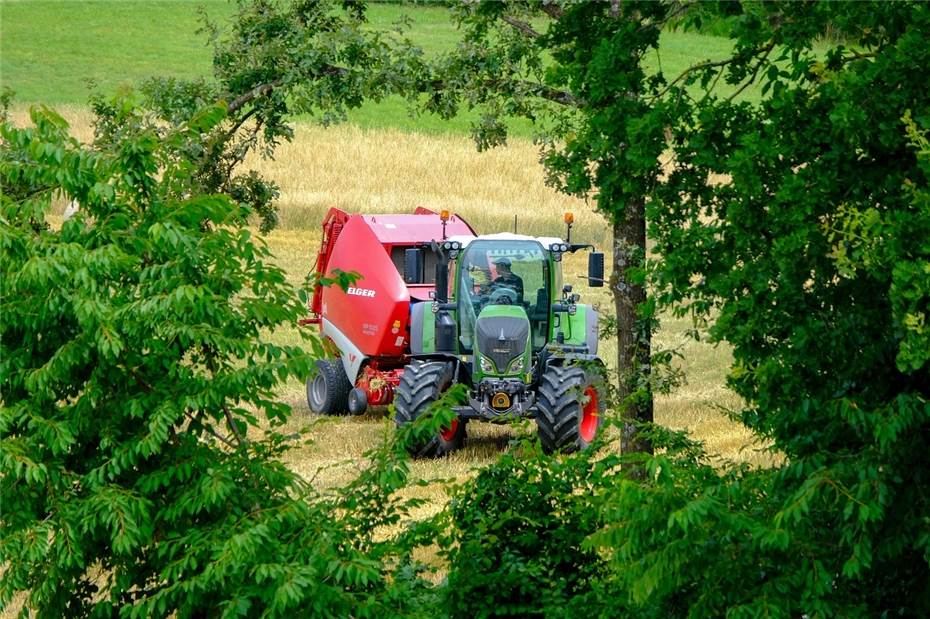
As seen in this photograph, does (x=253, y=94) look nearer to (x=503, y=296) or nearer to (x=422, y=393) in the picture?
(x=422, y=393)

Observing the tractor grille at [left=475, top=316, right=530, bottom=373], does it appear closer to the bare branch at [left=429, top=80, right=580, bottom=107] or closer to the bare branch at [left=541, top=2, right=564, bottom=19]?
the bare branch at [left=429, top=80, right=580, bottom=107]

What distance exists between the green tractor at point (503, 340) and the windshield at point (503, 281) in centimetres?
1

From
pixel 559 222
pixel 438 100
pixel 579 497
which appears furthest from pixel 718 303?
pixel 559 222

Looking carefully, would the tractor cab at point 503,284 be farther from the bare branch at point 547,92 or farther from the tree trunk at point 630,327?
the tree trunk at point 630,327

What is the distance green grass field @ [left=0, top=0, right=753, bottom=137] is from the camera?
4559cm

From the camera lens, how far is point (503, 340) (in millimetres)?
14359

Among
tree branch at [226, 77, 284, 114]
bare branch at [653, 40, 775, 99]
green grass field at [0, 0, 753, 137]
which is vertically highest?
green grass field at [0, 0, 753, 137]

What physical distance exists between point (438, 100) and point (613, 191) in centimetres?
439

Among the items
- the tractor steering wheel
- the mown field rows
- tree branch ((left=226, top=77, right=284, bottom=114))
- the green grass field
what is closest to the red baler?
the mown field rows

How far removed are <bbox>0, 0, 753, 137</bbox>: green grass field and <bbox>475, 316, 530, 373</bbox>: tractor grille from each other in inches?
1111

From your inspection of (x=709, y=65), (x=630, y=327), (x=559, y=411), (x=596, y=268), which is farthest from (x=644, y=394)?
(x=596, y=268)

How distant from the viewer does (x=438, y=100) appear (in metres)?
12.1

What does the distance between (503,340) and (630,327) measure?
131 inches

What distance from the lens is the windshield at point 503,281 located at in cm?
1487
